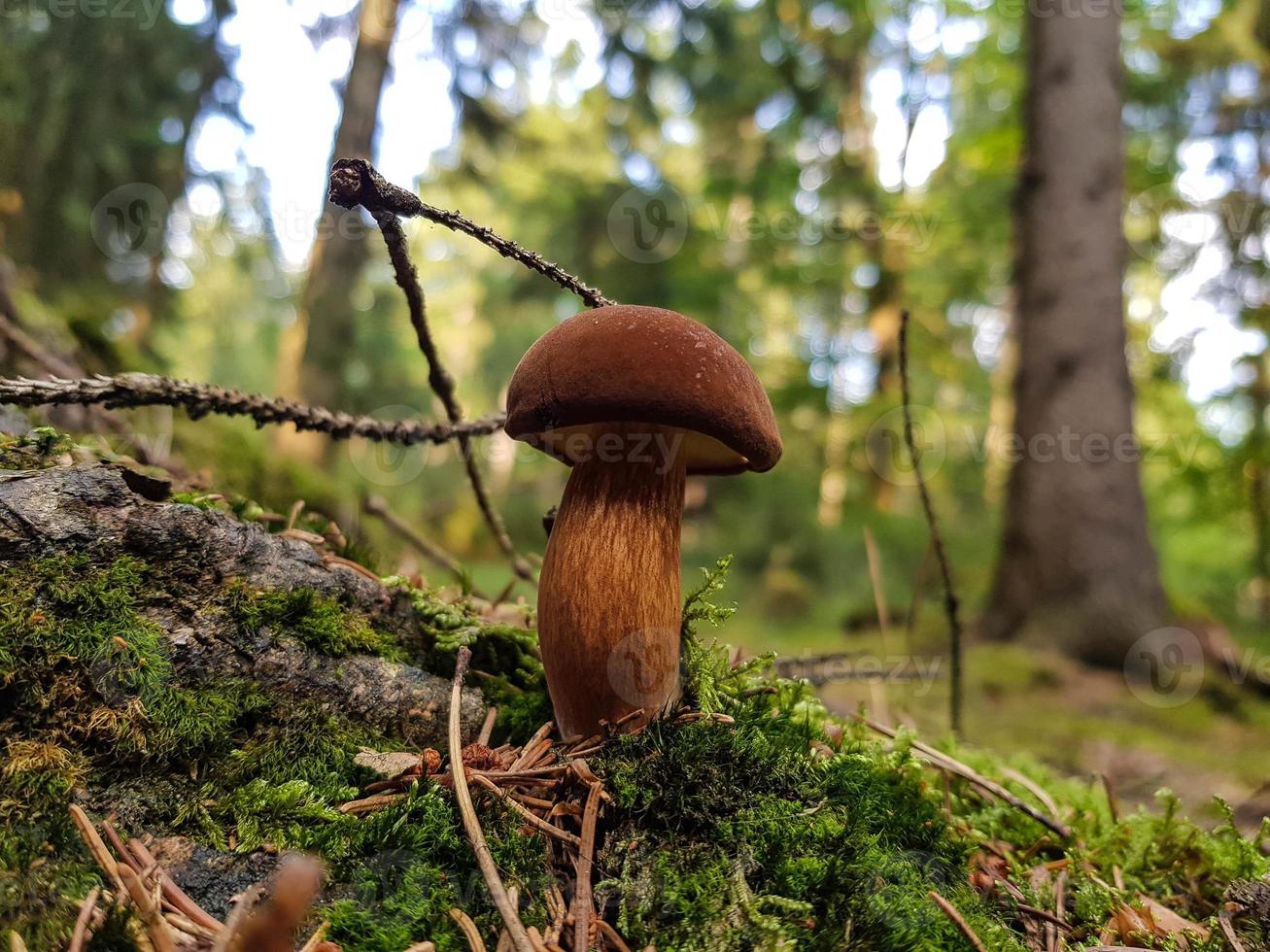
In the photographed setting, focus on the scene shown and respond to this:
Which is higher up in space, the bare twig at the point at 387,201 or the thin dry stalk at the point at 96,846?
the bare twig at the point at 387,201

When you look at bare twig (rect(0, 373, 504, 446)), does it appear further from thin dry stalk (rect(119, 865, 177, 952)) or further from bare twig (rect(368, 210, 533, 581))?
thin dry stalk (rect(119, 865, 177, 952))

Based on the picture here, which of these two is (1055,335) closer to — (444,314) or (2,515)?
(2,515)

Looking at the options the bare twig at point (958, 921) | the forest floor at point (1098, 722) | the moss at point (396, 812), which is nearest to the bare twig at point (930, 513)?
the forest floor at point (1098, 722)

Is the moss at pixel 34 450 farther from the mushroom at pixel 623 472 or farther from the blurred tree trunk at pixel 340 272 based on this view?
the blurred tree trunk at pixel 340 272

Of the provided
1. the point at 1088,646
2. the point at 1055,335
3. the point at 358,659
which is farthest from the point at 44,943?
the point at 1055,335

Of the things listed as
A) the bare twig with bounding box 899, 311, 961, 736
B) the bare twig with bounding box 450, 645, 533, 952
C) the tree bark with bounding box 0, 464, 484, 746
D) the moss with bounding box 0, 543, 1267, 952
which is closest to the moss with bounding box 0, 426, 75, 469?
the tree bark with bounding box 0, 464, 484, 746

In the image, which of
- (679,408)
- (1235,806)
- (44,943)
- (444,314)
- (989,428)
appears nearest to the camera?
(44,943)
